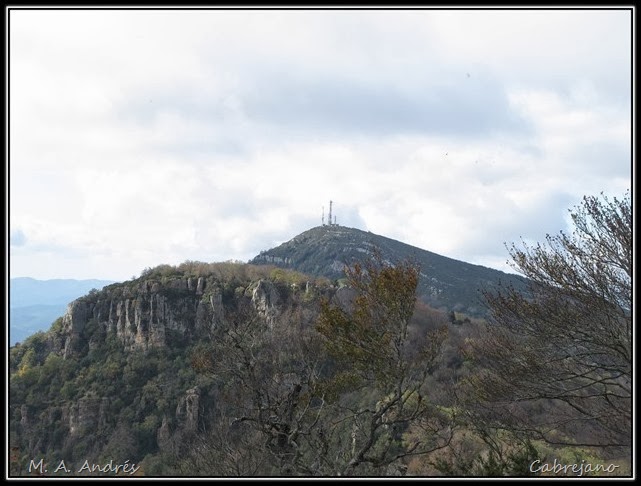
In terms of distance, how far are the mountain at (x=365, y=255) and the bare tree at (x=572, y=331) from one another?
64842 millimetres

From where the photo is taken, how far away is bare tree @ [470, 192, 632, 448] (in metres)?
10.8

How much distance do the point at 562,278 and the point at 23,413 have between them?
43.2 metres

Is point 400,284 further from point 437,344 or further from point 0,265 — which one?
point 0,265

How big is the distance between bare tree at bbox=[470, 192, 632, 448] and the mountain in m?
64.8

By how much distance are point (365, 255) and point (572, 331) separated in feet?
230

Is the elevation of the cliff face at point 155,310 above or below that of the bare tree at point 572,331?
below

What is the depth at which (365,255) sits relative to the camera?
269 feet

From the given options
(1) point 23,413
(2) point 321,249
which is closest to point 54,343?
(1) point 23,413

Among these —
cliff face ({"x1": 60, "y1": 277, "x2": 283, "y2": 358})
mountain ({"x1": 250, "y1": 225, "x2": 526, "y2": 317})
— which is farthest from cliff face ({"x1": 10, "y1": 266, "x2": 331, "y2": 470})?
mountain ({"x1": 250, "y1": 225, "x2": 526, "y2": 317})

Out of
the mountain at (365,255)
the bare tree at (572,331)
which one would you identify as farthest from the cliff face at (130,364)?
the mountain at (365,255)

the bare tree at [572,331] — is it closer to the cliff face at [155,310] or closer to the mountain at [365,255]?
the cliff face at [155,310]

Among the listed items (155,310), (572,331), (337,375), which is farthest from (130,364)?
(572,331)

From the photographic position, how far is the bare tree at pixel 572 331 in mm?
10750

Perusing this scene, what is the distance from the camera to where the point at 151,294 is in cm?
4919
